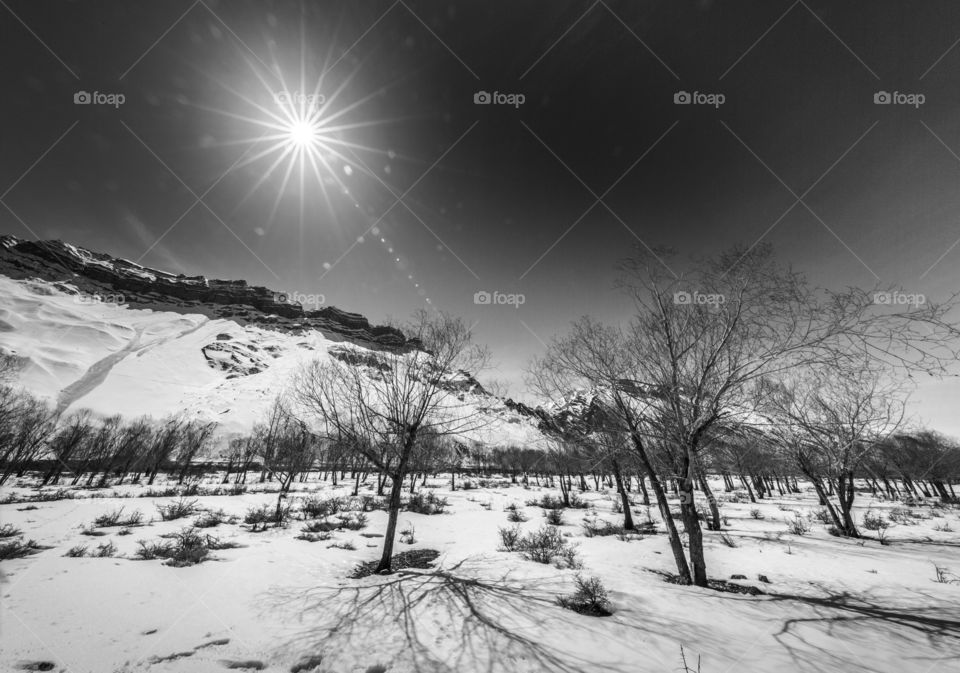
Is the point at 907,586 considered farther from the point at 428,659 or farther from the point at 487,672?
the point at 428,659

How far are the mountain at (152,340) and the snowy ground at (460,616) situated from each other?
5.12 meters

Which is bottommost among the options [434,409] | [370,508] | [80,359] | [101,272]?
[370,508]

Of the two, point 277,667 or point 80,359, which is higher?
point 80,359

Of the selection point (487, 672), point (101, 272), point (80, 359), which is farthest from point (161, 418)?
point (101, 272)

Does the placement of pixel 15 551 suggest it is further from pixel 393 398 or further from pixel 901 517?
pixel 901 517

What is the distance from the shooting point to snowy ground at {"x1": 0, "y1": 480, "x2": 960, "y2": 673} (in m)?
4.16

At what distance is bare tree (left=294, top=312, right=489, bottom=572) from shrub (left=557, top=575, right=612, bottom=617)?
13.9ft

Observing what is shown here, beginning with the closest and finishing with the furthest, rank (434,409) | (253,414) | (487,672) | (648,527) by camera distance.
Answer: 1. (487,672)
2. (434,409)
3. (648,527)
4. (253,414)

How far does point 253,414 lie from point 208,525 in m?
84.2

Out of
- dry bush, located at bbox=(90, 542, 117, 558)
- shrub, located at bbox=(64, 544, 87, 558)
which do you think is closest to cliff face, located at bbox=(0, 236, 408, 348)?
dry bush, located at bbox=(90, 542, 117, 558)

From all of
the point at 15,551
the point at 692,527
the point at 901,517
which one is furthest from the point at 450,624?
the point at 901,517

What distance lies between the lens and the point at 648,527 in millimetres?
15703

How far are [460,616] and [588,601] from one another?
2.23 m

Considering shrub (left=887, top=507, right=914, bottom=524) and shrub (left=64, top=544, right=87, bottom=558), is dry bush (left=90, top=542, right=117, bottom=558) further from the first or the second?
shrub (left=887, top=507, right=914, bottom=524)
